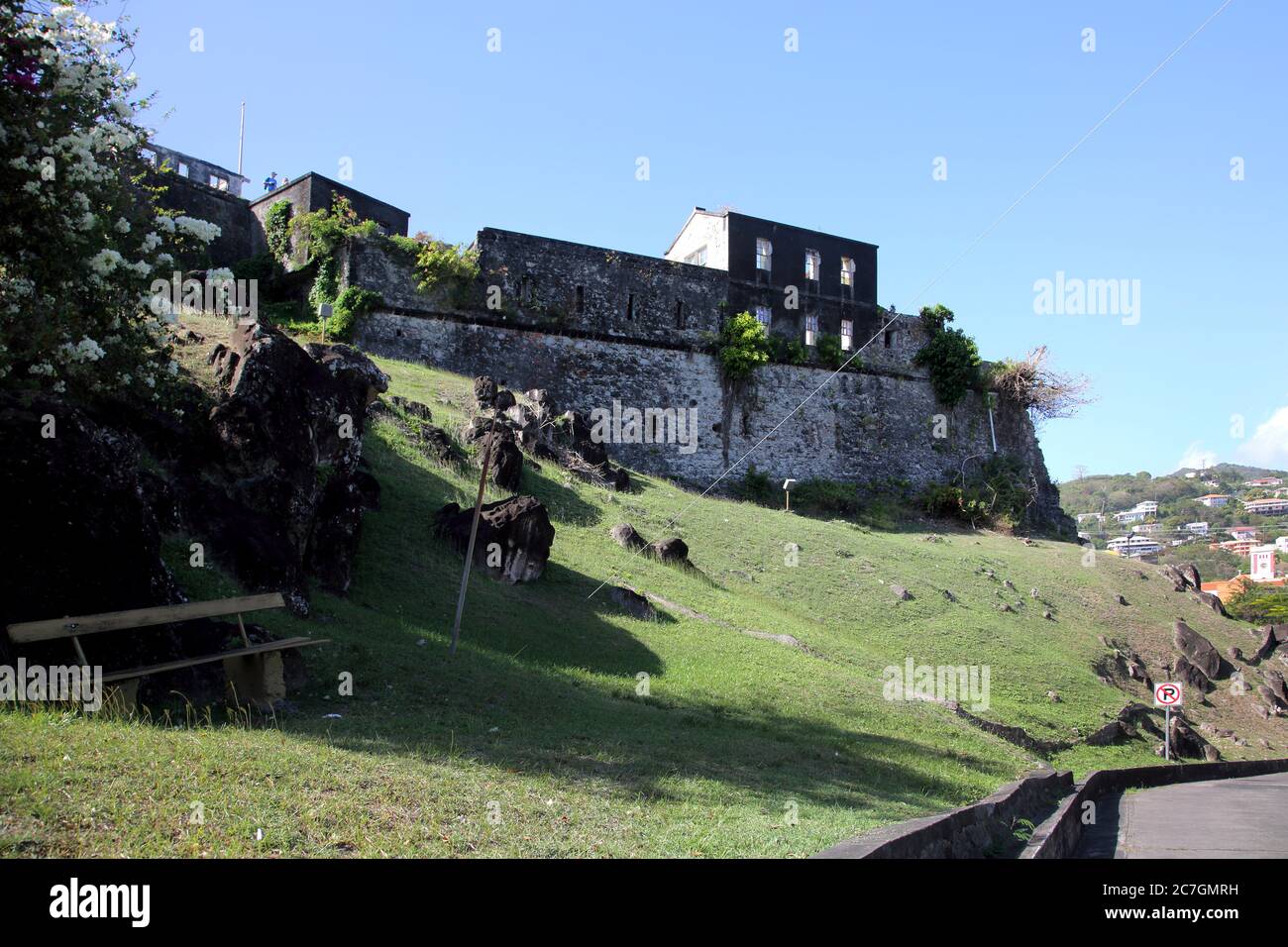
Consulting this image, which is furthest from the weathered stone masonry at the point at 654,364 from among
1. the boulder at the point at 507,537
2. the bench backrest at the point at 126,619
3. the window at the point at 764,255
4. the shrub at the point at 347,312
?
the bench backrest at the point at 126,619

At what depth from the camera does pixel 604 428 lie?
106ft

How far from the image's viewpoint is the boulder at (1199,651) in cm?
2584

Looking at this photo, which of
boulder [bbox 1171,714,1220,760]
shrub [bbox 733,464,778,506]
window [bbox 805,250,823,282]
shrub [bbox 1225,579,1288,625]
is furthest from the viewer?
shrub [bbox 1225,579,1288,625]

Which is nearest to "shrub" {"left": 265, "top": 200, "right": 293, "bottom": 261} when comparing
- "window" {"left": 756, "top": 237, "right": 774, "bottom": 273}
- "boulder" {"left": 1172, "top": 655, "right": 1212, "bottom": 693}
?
"window" {"left": 756, "top": 237, "right": 774, "bottom": 273}

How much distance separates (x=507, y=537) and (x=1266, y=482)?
17107 centimetres

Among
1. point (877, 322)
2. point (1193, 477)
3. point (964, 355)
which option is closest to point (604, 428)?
point (877, 322)

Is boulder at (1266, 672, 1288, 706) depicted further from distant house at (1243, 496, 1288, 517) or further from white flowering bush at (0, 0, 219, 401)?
distant house at (1243, 496, 1288, 517)

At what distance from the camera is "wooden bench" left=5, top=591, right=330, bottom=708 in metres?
7.39

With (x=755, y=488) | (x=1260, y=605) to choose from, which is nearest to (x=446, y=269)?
(x=755, y=488)

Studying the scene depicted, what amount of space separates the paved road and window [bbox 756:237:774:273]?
25.3m

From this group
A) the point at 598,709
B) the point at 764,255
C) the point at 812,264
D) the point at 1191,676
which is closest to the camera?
the point at 598,709

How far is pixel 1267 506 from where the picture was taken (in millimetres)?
134500

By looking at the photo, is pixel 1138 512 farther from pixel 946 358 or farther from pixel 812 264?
pixel 812 264
